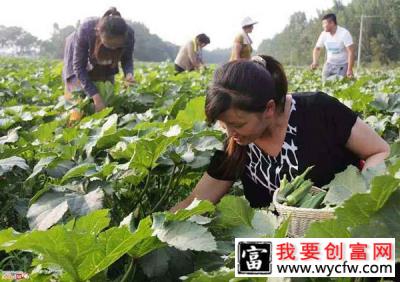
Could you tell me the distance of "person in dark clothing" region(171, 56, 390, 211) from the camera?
224 cm

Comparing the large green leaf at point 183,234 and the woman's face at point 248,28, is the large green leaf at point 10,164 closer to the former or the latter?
the large green leaf at point 183,234

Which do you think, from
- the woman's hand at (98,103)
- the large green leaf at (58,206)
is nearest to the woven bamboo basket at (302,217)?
the large green leaf at (58,206)

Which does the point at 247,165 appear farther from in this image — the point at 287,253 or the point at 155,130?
the point at 287,253

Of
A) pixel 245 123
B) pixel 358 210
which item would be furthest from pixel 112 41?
pixel 358 210

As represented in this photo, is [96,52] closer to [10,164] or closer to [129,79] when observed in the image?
[129,79]

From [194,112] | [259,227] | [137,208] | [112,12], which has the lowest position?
[137,208]

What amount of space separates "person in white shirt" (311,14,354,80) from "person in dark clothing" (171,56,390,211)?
6521 millimetres

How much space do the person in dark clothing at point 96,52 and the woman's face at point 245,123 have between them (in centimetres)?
240

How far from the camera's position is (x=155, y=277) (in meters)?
1.77

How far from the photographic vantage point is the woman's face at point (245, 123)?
2.25 m

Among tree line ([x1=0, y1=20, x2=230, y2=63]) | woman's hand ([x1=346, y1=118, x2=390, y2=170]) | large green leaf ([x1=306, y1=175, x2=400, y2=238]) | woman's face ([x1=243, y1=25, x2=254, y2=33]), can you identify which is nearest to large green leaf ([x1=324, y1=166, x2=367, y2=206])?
large green leaf ([x1=306, y1=175, x2=400, y2=238])

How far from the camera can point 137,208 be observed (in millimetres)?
2336

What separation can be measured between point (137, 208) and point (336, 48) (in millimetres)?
7439

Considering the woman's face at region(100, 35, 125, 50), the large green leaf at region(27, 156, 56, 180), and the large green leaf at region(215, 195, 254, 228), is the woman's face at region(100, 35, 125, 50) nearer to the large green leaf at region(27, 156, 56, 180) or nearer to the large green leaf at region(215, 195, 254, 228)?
the large green leaf at region(27, 156, 56, 180)
